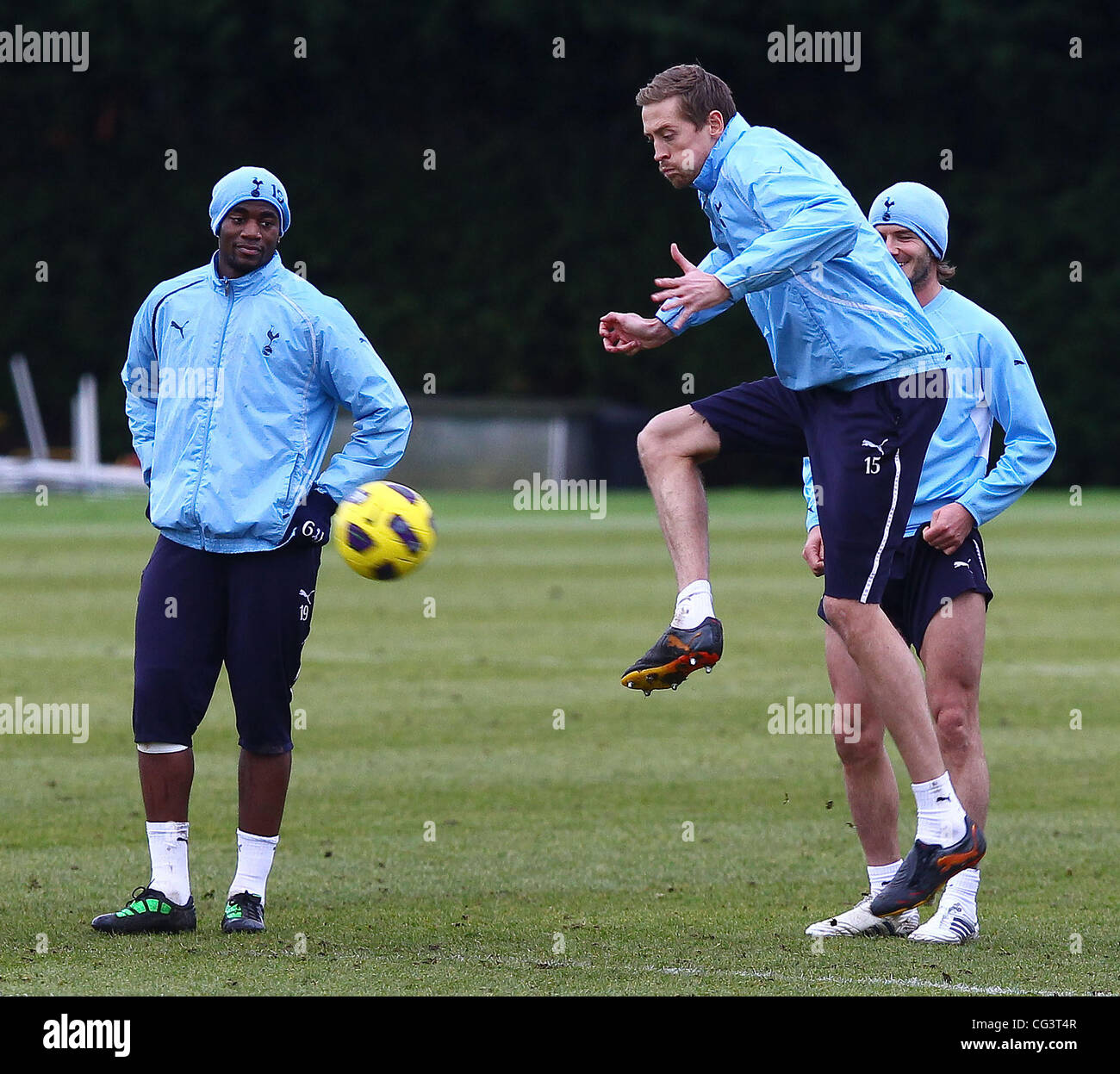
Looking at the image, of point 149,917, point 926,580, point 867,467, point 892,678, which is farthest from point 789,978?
point 149,917

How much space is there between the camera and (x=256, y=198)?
6836mm

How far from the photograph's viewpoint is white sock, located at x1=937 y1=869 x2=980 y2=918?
6.82 meters

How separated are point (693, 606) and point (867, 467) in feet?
2.26

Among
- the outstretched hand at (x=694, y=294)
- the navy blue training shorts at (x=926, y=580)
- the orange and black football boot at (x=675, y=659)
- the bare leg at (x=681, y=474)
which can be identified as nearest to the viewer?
the outstretched hand at (x=694, y=294)

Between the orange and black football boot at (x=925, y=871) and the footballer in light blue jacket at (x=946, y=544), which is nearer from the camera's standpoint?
the orange and black football boot at (x=925, y=871)

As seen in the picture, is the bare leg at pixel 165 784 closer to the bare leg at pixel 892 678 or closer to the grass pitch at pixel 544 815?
the grass pitch at pixel 544 815

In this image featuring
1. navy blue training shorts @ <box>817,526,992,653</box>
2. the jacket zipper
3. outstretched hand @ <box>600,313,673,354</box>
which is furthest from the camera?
navy blue training shorts @ <box>817,526,992,653</box>

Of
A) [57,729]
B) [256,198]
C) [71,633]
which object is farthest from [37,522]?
[256,198]

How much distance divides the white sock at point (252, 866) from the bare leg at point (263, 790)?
0.05 meters

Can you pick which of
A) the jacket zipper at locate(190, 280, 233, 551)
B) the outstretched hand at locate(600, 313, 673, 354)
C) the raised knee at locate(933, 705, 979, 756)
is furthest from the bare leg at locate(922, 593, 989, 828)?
the jacket zipper at locate(190, 280, 233, 551)

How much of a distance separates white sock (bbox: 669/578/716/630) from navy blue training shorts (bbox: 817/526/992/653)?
1.00 metres

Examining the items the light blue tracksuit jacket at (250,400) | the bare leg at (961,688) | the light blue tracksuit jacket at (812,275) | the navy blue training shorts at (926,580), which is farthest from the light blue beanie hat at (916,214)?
the light blue tracksuit jacket at (250,400)

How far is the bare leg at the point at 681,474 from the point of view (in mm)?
6480

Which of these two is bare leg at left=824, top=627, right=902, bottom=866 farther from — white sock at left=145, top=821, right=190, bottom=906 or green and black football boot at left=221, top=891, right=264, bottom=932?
white sock at left=145, top=821, right=190, bottom=906
